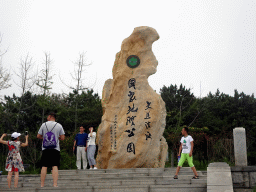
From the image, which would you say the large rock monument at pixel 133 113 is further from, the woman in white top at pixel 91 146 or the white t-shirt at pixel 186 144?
the white t-shirt at pixel 186 144

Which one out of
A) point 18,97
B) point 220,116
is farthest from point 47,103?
point 220,116

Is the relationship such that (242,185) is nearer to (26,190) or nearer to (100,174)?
(100,174)

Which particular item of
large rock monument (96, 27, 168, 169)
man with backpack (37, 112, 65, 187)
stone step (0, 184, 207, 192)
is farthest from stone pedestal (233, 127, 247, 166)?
man with backpack (37, 112, 65, 187)

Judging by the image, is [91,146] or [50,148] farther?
[91,146]

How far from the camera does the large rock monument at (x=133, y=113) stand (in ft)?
29.7

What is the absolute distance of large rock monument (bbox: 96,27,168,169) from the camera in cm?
905

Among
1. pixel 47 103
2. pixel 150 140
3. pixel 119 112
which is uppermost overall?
pixel 47 103

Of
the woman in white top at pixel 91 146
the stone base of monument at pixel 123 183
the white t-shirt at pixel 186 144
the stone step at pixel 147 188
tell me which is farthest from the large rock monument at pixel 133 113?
the stone step at pixel 147 188

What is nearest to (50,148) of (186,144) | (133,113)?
(186,144)

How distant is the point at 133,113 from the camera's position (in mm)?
9406

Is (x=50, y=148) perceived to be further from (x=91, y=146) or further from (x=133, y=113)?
(x=133, y=113)

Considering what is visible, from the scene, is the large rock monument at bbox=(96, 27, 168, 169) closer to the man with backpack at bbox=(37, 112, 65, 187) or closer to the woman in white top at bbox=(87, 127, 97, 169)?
the woman in white top at bbox=(87, 127, 97, 169)

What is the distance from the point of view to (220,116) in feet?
77.9

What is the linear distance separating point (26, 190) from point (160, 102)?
17.6 ft
